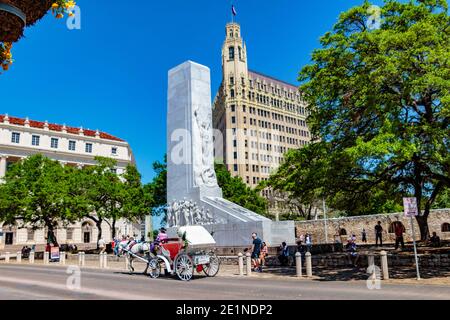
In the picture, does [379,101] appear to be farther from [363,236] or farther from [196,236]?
[363,236]

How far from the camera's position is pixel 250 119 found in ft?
367

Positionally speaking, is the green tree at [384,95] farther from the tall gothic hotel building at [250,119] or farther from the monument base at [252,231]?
the tall gothic hotel building at [250,119]

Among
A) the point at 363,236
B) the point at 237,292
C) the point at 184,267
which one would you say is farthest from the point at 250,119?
the point at 237,292

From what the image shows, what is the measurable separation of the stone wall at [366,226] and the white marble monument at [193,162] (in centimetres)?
2264

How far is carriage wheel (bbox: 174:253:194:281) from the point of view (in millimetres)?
14719

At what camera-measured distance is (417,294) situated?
406 inches

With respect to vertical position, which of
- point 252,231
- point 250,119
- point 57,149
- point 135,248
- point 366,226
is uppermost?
point 250,119

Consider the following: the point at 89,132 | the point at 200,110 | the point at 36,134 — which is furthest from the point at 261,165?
the point at 200,110

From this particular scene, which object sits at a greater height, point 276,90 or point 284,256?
point 276,90

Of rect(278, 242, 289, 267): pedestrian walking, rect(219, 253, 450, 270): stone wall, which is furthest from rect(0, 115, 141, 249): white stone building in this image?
rect(278, 242, 289, 267): pedestrian walking

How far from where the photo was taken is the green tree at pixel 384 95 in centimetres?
1382

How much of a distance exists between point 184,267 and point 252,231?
11790 mm

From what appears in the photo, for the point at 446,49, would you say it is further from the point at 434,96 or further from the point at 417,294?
the point at 417,294

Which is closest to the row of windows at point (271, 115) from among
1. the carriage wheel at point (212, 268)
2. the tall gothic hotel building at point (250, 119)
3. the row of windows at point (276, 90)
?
the tall gothic hotel building at point (250, 119)
